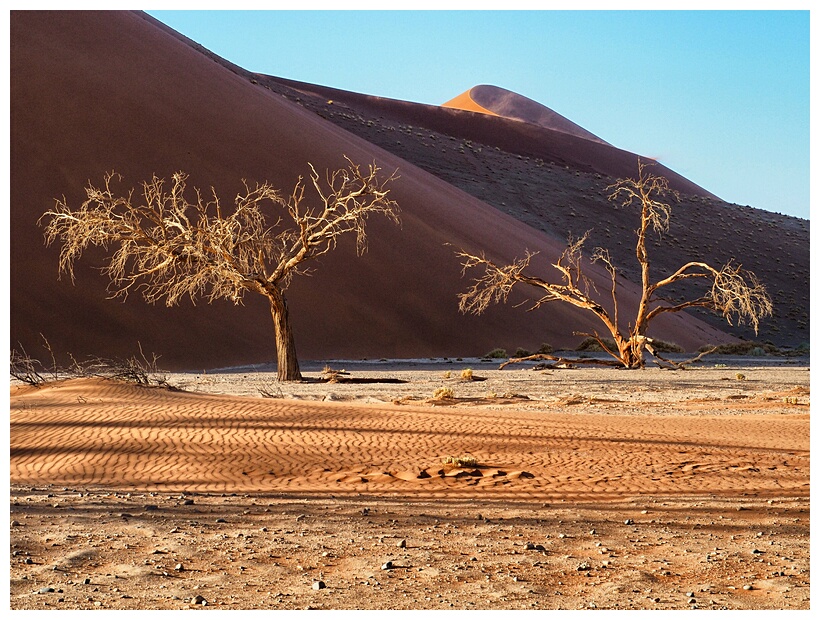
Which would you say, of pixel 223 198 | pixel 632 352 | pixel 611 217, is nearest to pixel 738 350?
pixel 632 352

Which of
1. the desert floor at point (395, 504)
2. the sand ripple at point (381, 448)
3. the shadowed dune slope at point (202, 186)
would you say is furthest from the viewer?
the shadowed dune slope at point (202, 186)

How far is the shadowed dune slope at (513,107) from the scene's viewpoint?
146 m

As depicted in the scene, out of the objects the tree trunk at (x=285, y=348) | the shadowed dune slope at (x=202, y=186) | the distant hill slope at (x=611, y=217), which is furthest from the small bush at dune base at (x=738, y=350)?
the tree trunk at (x=285, y=348)

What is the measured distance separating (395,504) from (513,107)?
144333 mm

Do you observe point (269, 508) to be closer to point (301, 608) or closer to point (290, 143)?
point (301, 608)

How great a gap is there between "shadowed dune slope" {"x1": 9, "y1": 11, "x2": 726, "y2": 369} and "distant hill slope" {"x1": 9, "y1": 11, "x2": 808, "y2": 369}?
0.23 ft

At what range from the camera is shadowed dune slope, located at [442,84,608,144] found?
145500 millimetres

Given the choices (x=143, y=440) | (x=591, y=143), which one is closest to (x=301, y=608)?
(x=143, y=440)

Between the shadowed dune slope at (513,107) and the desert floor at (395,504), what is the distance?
13183cm

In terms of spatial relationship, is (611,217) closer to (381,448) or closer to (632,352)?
(632,352)

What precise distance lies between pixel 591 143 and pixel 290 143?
70.1 m

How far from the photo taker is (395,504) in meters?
8.73

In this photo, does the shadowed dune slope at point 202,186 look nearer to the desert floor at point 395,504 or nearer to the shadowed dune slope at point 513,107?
the desert floor at point 395,504

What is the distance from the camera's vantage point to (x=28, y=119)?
3619cm
